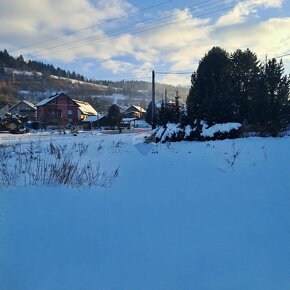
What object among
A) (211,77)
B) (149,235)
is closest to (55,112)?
(211,77)

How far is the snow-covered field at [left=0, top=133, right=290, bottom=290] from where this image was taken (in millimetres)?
2988

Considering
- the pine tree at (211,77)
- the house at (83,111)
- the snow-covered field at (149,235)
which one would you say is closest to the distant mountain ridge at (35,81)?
the house at (83,111)

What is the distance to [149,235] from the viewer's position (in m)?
3.83

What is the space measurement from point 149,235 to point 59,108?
72688 millimetres

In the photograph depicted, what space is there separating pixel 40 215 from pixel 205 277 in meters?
2.19

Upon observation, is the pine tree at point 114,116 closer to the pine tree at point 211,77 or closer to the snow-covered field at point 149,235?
the pine tree at point 211,77

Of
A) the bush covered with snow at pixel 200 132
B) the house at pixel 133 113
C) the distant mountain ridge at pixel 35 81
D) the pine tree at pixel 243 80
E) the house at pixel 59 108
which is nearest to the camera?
the bush covered with snow at pixel 200 132

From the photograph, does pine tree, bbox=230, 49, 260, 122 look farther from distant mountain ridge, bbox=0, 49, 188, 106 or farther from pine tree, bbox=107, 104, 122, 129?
distant mountain ridge, bbox=0, 49, 188, 106

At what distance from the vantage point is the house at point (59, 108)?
71125 mm

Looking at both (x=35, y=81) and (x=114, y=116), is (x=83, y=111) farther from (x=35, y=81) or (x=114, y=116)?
(x=35, y=81)

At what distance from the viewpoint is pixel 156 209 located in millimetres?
4668

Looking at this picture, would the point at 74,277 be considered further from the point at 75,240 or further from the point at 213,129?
the point at 213,129

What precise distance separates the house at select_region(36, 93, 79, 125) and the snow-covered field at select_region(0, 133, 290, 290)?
65.6 m

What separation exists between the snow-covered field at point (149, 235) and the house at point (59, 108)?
2581 inches
